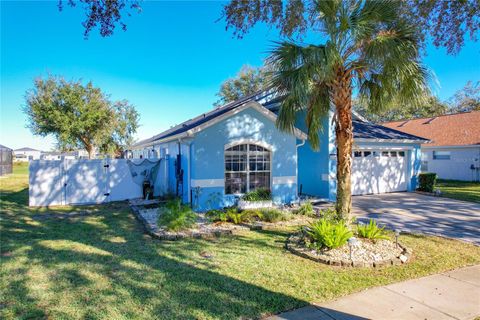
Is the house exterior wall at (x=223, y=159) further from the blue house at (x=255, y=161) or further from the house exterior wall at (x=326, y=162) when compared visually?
the house exterior wall at (x=326, y=162)

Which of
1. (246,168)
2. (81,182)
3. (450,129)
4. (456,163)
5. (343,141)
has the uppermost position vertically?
(450,129)

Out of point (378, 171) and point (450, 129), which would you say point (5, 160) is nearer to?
point (378, 171)

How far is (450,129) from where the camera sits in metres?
24.0

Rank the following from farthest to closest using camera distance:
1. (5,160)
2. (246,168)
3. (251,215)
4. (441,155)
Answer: (5,160)
(441,155)
(246,168)
(251,215)

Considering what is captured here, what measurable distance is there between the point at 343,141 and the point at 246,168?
5.16 metres

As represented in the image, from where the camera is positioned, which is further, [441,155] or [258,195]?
[441,155]

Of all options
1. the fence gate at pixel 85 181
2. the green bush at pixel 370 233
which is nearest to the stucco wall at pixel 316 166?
the green bush at pixel 370 233

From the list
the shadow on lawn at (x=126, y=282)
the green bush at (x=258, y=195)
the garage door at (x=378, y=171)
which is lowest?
the shadow on lawn at (x=126, y=282)

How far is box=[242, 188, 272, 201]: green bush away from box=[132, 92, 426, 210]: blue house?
0.21m

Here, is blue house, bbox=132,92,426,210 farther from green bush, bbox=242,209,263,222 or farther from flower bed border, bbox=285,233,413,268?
flower bed border, bbox=285,233,413,268

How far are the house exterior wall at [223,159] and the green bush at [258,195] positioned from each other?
27 cm

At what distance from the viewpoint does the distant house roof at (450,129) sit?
21844 mm

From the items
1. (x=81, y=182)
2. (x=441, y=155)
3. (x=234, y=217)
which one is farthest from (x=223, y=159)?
(x=441, y=155)

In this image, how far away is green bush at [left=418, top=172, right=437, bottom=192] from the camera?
628 inches
